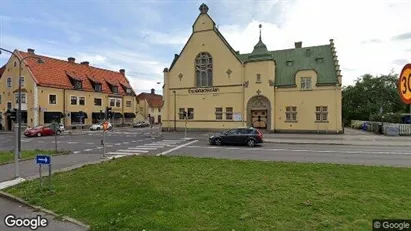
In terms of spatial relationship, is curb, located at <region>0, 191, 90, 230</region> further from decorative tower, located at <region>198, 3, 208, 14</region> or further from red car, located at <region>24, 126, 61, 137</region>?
decorative tower, located at <region>198, 3, 208, 14</region>

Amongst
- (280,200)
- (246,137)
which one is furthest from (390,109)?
(280,200)

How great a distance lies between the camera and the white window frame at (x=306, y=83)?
117 ft

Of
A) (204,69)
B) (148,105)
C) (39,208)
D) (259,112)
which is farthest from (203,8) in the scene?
(148,105)

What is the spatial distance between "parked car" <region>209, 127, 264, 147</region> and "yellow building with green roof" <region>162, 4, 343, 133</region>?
44.5 ft

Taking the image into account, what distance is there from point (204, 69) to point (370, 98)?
1412 inches

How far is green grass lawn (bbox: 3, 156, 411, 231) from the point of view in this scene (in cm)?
586

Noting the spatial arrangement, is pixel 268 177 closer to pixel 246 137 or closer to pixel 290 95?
pixel 246 137

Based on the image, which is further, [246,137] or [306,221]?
[246,137]

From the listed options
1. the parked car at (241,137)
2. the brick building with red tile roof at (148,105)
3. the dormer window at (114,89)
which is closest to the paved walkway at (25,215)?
the parked car at (241,137)

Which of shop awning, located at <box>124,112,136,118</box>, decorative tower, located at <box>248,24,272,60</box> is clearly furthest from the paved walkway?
shop awning, located at <box>124,112,136,118</box>

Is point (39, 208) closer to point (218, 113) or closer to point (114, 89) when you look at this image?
point (218, 113)

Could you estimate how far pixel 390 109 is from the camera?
176 ft

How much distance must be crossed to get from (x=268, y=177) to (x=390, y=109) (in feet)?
179

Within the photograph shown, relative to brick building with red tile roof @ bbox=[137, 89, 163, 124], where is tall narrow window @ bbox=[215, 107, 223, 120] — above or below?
below
